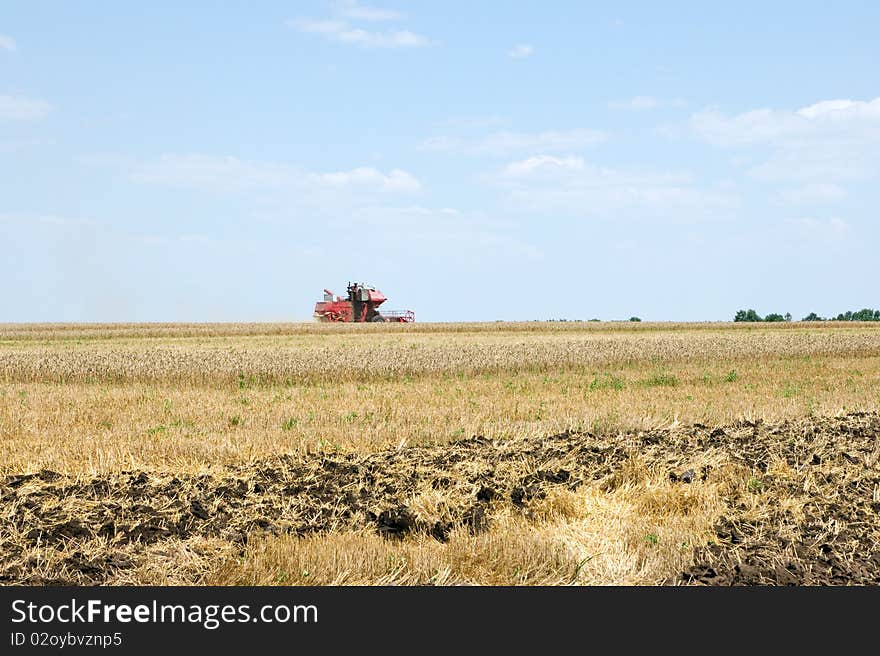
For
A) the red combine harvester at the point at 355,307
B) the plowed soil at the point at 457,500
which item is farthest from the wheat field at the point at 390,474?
the red combine harvester at the point at 355,307

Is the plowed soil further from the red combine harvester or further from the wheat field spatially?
the red combine harvester

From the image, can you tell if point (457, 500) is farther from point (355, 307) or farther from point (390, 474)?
point (355, 307)

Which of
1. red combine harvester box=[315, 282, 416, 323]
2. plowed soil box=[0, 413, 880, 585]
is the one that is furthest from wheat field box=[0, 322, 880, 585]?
red combine harvester box=[315, 282, 416, 323]

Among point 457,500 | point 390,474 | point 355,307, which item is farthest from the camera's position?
point 355,307

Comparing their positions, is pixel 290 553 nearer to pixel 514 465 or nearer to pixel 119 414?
pixel 514 465

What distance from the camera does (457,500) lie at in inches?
343

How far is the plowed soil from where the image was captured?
692 centimetres

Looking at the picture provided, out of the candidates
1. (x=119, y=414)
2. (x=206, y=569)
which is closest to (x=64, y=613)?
(x=206, y=569)

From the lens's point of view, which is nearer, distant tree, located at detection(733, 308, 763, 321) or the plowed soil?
the plowed soil

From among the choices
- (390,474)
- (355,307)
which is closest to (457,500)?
(390,474)

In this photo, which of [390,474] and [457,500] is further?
[390,474]

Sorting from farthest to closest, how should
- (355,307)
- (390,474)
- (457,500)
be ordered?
1. (355,307)
2. (390,474)
3. (457,500)

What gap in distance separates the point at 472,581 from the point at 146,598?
7.81 feet

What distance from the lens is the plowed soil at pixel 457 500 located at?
6918mm
